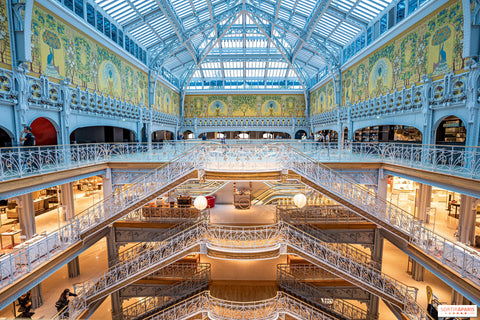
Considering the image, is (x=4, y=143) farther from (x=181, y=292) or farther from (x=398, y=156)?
(x=398, y=156)

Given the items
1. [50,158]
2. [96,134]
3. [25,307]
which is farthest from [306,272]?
[96,134]

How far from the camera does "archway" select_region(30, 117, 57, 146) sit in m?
13.6

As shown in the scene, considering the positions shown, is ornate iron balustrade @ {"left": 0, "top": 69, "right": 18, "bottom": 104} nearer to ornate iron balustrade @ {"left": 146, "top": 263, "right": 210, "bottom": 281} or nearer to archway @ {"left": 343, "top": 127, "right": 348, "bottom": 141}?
ornate iron balustrade @ {"left": 146, "top": 263, "right": 210, "bottom": 281}

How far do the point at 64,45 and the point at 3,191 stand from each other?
7.42 m

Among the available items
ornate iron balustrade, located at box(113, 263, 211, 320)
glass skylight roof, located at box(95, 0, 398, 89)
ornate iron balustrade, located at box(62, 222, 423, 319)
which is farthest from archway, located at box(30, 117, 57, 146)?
ornate iron balustrade, located at box(113, 263, 211, 320)

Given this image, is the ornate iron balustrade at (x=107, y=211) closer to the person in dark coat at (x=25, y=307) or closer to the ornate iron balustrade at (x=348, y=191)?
the person in dark coat at (x=25, y=307)

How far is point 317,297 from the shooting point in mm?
12531

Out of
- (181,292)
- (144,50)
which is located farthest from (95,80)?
(181,292)

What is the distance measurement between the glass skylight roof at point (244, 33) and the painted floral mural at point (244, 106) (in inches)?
66.2

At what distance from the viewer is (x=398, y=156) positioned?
10914mm

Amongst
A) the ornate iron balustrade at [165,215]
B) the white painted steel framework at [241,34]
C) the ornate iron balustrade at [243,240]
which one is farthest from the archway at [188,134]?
the ornate iron balustrade at [243,240]

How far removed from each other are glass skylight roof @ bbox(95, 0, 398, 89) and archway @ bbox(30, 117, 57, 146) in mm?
7170

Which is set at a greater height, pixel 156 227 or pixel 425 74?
pixel 425 74

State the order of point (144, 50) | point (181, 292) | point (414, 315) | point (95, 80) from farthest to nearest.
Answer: point (144, 50), point (95, 80), point (181, 292), point (414, 315)
